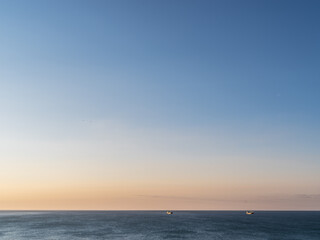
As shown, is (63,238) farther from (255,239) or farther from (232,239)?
(255,239)

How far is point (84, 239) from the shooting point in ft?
308

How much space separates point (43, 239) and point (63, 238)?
615cm

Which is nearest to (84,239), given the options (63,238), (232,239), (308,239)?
(63,238)

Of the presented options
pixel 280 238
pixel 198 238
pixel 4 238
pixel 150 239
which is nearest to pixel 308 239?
pixel 280 238

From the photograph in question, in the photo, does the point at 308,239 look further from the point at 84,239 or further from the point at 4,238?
the point at 4,238

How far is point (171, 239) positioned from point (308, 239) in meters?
46.6

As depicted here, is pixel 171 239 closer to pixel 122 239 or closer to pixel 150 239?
pixel 150 239

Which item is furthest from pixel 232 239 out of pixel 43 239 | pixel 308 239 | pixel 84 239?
pixel 43 239

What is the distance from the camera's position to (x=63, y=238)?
315 ft

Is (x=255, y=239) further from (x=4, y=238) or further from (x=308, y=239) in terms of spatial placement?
(x=4, y=238)

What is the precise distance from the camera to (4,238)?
96.6m

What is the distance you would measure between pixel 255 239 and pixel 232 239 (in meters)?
7.52

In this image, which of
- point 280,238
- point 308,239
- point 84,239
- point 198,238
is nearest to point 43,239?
point 84,239

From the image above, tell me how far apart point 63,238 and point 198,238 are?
4480 centimetres
